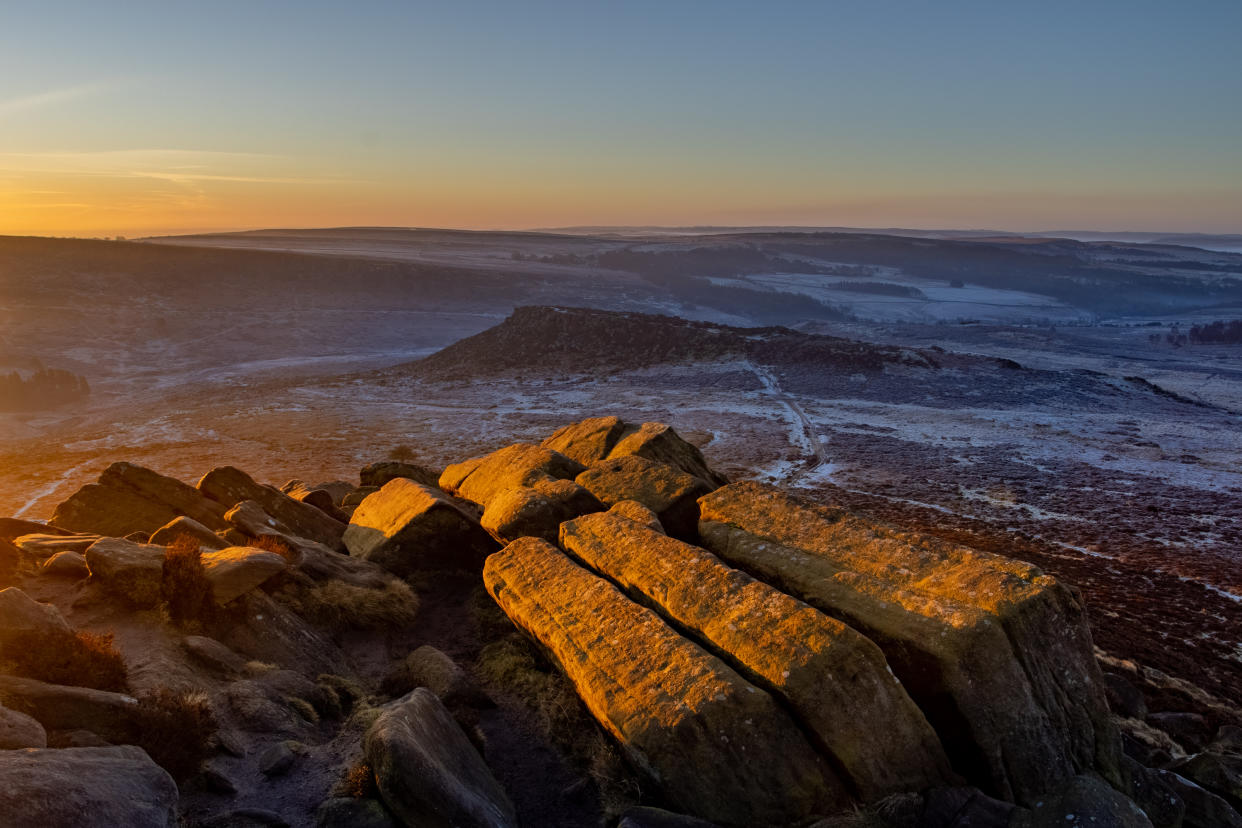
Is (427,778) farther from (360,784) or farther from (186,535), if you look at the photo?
(186,535)

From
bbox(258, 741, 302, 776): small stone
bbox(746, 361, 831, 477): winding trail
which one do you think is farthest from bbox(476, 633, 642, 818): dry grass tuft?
bbox(746, 361, 831, 477): winding trail

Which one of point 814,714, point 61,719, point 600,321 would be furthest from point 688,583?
point 600,321

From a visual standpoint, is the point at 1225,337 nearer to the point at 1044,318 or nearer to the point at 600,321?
the point at 1044,318

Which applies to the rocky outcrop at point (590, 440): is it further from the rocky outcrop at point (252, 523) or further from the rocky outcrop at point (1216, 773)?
the rocky outcrop at point (1216, 773)

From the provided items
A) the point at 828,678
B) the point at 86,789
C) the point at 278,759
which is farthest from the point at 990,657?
the point at 86,789

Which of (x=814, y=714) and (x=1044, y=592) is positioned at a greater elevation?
(x=1044, y=592)

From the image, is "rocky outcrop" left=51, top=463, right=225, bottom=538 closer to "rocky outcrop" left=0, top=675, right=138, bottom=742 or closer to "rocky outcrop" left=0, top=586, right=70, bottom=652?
"rocky outcrop" left=0, top=586, right=70, bottom=652

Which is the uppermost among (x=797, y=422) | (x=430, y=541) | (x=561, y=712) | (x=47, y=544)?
(x=47, y=544)
